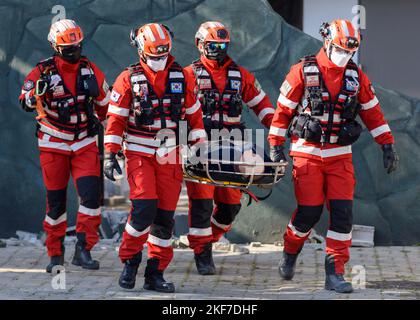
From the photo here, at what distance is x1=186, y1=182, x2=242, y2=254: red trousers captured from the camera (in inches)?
415

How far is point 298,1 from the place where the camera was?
14.4m

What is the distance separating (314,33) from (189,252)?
3.00 metres

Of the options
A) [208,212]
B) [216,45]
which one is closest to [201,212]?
[208,212]

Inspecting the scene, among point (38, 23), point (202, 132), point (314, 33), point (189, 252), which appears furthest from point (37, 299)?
point (314, 33)

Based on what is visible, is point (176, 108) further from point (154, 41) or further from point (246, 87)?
point (246, 87)

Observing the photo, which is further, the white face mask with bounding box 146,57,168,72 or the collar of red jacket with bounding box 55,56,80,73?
the collar of red jacket with bounding box 55,56,80,73

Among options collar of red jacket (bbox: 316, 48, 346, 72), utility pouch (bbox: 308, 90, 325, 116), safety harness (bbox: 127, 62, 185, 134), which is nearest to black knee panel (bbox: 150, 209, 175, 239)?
safety harness (bbox: 127, 62, 185, 134)

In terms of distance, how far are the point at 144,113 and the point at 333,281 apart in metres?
2.03

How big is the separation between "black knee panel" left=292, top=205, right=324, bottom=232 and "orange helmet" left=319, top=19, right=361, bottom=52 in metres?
1.32

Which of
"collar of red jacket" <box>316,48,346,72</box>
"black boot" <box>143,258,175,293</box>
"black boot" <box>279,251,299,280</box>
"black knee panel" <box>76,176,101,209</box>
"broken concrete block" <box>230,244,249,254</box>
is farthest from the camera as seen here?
"broken concrete block" <box>230,244,249,254</box>

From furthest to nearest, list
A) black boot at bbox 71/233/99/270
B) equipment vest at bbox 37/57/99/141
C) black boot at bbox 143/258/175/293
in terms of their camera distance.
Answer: black boot at bbox 71/233/99/270
equipment vest at bbox 37/57/99/141
black boot at bbox 143/258/175/293

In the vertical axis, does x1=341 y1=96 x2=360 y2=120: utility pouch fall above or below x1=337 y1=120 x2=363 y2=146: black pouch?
above

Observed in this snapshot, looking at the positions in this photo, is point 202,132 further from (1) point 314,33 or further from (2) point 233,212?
(1) point 314,33

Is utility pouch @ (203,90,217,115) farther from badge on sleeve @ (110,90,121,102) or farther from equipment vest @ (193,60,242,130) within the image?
badge on sleeve @ (110,90,121,102)
